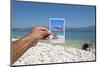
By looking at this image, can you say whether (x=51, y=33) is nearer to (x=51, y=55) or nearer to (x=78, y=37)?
(x=51, y=55)

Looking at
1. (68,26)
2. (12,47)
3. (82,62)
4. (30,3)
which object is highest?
(30,3)

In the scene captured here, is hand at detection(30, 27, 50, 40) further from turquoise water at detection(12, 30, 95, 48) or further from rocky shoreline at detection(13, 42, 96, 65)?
turquoise water at detection(12, 30, 95, 48)

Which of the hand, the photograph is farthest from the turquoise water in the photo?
the hand

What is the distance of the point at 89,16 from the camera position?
3125 mm

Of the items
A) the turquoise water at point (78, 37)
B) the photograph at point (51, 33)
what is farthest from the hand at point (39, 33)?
the turquoise water at point (78, 37)

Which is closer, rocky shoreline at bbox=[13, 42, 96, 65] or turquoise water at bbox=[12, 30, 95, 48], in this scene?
rocky shoreline at bbox=[13, 42, 96, 65]

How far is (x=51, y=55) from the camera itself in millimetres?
2898

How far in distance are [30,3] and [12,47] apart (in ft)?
1.86

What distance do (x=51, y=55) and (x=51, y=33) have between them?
273 millimetres

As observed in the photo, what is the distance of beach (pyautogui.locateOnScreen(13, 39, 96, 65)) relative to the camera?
2.79 m

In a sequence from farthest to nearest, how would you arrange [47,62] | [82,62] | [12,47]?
[82,62] → [47,62] → [12,47]

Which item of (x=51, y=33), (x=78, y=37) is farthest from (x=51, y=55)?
(x=78, y=37)

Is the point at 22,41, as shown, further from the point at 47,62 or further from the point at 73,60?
the point at 73,60

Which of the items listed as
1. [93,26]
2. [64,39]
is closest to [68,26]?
[64,39]
